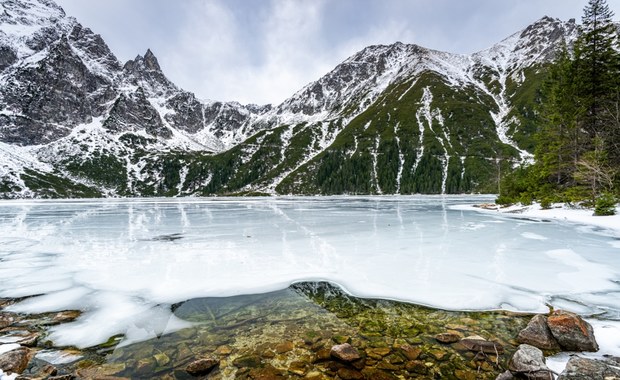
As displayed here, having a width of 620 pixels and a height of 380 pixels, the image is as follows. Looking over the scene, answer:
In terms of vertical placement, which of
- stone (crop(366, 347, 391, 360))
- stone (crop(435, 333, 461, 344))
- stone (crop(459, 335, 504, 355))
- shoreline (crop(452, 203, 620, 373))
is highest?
shoreline (crop(452, 203, 620, 373))

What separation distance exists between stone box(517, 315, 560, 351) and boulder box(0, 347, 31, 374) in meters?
9.82

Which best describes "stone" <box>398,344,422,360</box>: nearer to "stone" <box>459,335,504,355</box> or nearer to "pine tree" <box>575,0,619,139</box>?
"stone" <box>459,335,504,355</box>

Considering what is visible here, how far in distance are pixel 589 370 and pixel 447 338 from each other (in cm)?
238

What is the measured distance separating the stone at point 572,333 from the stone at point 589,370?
83cm

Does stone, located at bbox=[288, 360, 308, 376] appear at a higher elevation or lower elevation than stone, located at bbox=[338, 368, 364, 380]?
lower

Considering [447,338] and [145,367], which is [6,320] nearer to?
[145,367]

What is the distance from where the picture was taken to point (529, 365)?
204 inches

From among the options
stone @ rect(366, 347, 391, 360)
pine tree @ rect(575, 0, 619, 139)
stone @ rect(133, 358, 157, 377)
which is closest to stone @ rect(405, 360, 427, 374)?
stone @ rect(366, 347, 391, 360)

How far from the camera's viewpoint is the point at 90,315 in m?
8.15

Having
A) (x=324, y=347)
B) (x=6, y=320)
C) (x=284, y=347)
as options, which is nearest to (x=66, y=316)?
(x=6, y=320)

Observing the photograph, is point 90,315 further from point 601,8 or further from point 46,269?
point 601,8

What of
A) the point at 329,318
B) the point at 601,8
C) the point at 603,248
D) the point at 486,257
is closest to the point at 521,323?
the point at 329,318

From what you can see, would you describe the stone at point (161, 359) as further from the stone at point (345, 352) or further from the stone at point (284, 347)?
the stone at point (345, 352)

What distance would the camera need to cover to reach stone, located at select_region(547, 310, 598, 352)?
5930mm
